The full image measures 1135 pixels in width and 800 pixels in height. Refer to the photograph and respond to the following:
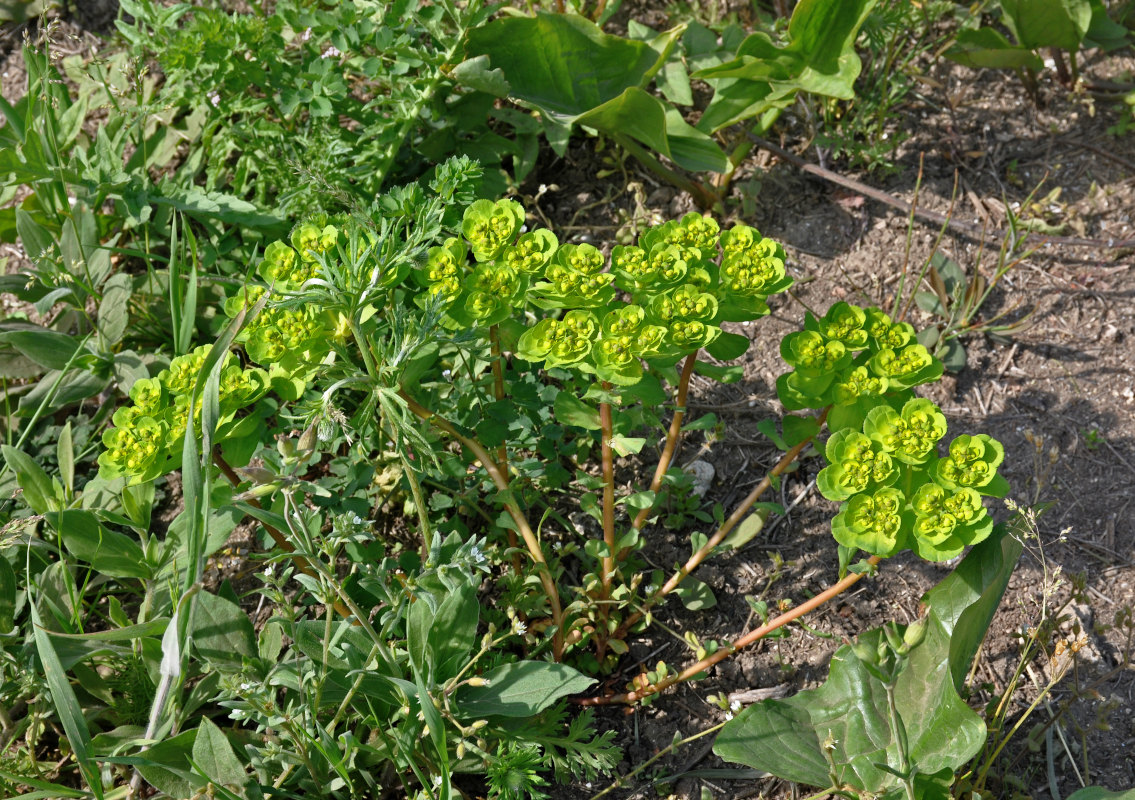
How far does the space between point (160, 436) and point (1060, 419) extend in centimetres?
208

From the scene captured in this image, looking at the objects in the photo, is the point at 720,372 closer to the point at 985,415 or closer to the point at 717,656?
the point at 717,656

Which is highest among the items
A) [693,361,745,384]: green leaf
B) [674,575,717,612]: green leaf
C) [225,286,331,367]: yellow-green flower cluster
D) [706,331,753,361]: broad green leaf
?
[225,286,331,367]: yellow-green flower cluster

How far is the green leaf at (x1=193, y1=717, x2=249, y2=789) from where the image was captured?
1.62m

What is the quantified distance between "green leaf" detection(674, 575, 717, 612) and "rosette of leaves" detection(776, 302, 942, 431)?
54cm

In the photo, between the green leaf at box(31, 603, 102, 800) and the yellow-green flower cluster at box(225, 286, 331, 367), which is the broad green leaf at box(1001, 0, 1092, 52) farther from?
the green leaf at box(31, 603, 102, 800)

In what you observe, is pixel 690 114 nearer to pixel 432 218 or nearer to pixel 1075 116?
pixel 1075 116

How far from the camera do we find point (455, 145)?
104 inches

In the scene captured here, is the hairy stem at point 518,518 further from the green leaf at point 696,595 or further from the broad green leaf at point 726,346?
the broad green leaf at point 726,346

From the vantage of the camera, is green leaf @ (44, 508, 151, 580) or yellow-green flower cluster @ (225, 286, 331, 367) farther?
green leaf @ (44, 508, 151, 580)

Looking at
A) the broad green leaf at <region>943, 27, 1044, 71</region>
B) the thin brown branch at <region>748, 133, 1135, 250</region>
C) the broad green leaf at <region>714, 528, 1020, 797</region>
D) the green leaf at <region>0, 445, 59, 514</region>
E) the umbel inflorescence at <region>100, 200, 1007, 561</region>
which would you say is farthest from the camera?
the broad green leaf at <region>943, 27, 1044, 71</region>

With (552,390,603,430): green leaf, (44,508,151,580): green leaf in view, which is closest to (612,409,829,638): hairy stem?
(552,390,603,430): green leaf

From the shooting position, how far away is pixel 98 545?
70.0 inches

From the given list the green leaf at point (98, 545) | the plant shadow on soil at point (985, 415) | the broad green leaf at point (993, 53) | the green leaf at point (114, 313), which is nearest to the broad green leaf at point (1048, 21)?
the broad green leaf at point (993, 53)

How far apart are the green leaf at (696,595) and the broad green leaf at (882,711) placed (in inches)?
12.3
